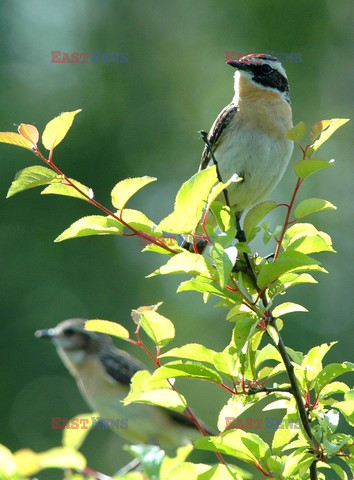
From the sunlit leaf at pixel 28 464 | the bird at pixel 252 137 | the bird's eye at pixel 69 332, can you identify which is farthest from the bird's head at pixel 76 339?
the sunlit leaf at pixel 28 464

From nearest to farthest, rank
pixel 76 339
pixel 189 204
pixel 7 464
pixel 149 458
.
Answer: pixel 149 458, pixel 7 464, pixel 189 204, pixel 76 339

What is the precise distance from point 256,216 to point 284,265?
1.04 ft

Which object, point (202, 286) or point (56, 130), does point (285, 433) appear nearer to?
point (202, 286)

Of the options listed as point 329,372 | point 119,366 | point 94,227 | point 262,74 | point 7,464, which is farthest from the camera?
point 119,366

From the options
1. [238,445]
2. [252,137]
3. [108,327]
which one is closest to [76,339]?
[252,137]

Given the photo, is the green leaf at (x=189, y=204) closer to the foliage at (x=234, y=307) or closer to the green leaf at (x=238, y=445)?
the foliage at (x=234, y=307)

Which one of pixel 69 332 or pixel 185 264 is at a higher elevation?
pixel 185 264

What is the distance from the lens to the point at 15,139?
227 cm

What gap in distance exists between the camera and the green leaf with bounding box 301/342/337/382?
242 cm

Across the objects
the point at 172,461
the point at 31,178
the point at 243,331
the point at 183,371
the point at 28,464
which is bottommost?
the point at 172,461

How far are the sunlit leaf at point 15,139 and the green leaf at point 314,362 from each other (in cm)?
98

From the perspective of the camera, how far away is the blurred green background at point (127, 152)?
11.1 metres

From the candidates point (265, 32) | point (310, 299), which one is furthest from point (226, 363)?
point (265, 32)

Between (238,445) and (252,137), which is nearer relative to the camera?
(238,445)
